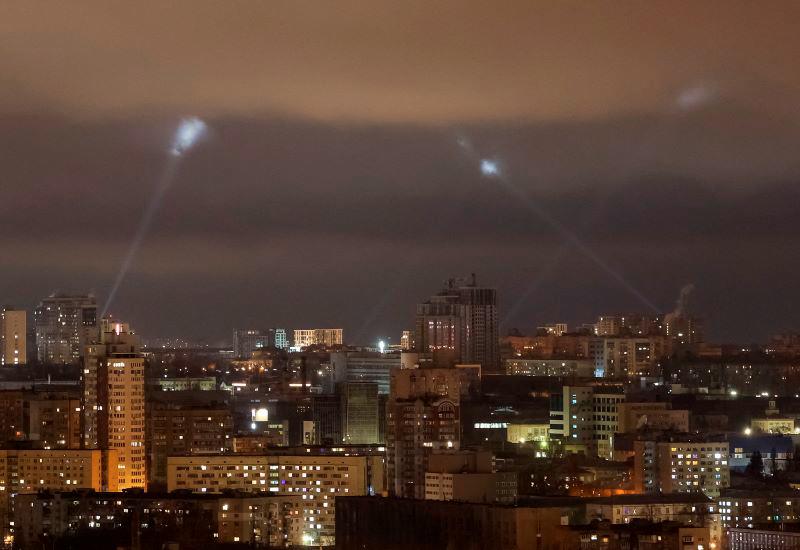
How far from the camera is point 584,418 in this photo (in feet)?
206

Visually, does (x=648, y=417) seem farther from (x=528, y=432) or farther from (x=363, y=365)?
(x=363, y=365)

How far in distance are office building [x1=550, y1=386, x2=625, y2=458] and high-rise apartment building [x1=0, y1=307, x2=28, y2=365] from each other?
41265 mm

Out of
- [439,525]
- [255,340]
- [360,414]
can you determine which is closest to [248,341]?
[255,340]

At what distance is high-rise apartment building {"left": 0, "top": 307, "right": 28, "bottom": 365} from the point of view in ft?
330

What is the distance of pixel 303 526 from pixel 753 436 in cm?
1817

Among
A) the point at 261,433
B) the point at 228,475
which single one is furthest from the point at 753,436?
the point at 228,475

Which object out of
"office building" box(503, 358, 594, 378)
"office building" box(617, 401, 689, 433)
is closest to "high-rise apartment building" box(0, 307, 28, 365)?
"office building" box(503, 358, 594, 378)

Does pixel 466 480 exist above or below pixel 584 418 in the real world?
below

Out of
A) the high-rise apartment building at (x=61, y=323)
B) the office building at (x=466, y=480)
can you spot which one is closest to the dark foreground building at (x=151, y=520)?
the office building at (x=466, y=480)

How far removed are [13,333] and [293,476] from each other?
54376 mm

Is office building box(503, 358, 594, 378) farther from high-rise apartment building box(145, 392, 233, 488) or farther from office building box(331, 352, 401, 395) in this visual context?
high-rise apartment building box(145, 392, 233, 488)

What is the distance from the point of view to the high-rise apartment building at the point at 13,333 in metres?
101

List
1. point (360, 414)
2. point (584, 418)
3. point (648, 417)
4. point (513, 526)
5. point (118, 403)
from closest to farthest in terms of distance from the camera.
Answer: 1. point (513, 526)
2. point (118, 403)
3. point (648, 417)
4. point (584, 418)
5. point (360, 414)

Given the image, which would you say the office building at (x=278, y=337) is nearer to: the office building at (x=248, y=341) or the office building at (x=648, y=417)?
the office building at (x=248, y=341)
